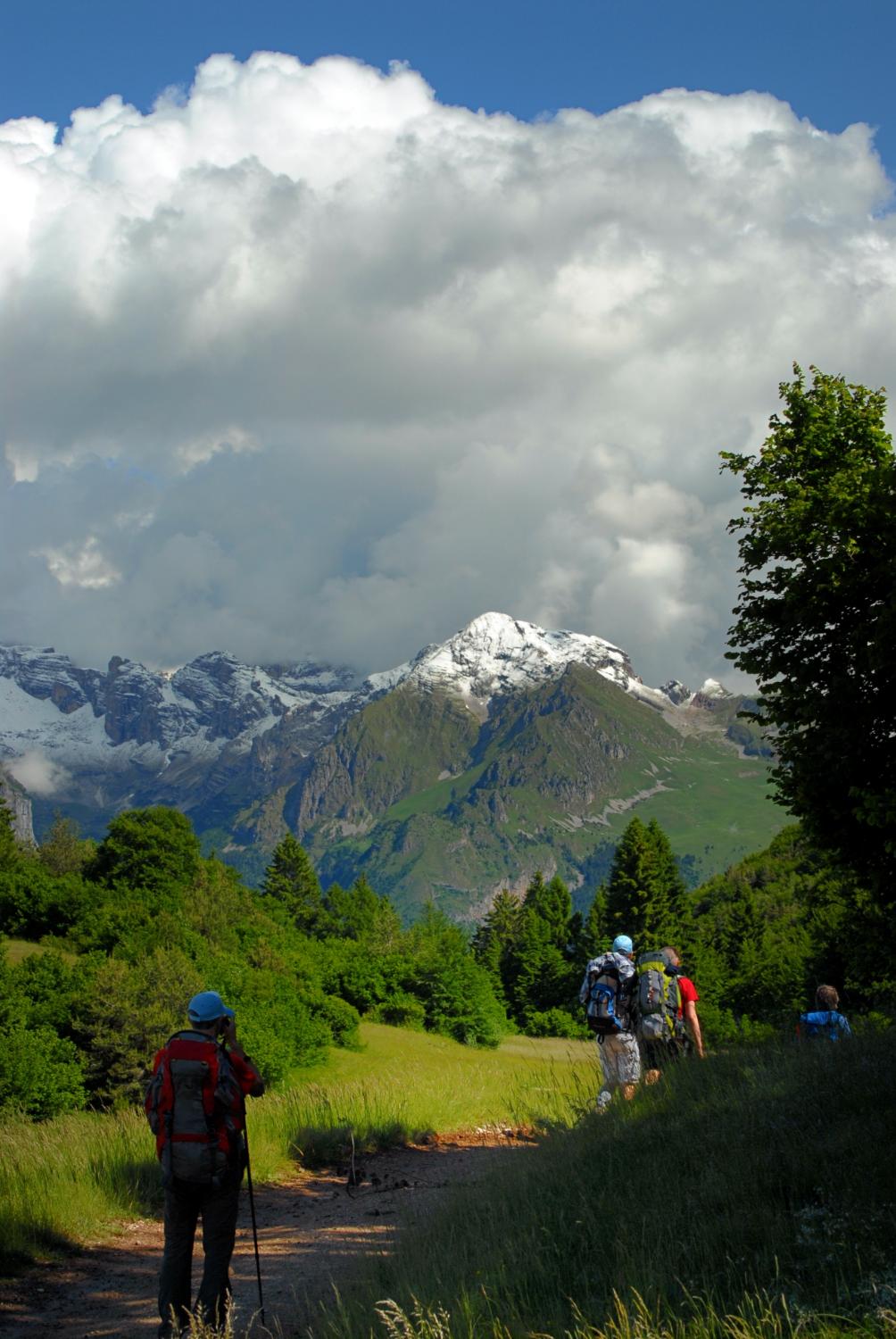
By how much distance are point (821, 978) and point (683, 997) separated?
1872 inches

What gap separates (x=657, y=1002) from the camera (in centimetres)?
1411

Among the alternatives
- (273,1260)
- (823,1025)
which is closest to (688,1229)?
(273,1260)

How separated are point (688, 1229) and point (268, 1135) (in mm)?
8870

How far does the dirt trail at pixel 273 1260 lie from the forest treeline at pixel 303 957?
10.4m

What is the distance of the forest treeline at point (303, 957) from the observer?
46594mm

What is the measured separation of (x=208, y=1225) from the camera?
8.54m

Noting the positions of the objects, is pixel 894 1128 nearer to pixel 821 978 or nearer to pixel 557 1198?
pixel 557 1198

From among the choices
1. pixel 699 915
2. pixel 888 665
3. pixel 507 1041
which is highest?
pixel 888 665

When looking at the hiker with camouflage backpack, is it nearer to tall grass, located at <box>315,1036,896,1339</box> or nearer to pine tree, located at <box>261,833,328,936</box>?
tall grass, located at <box>315,1036,896,1339</box>

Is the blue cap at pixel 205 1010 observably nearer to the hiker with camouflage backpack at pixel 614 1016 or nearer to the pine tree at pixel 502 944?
the hiker with camouflage backpack at pixel 614 1016

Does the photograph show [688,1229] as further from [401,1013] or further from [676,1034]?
[401,1013]

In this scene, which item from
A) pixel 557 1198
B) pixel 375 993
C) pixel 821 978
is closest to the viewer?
pixel 557 1198

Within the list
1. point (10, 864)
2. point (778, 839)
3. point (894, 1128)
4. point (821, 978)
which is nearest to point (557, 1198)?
point (894, 1128)

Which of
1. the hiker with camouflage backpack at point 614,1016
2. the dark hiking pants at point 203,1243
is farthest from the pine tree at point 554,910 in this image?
the dark hiking pants at point 203,1243
